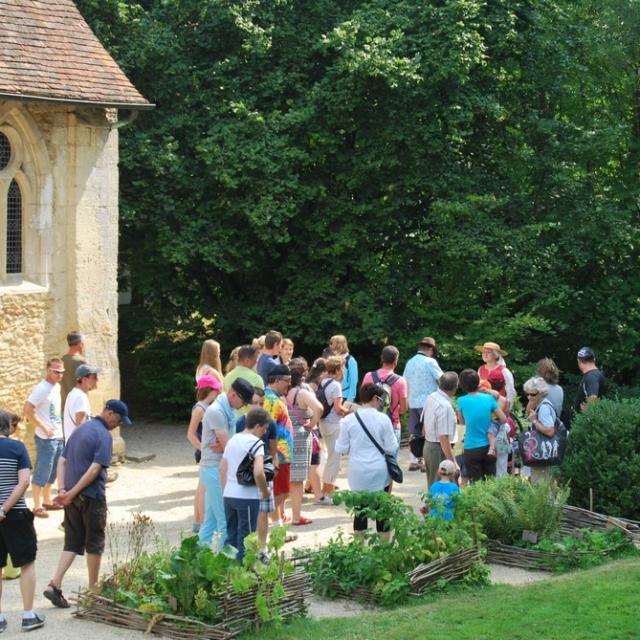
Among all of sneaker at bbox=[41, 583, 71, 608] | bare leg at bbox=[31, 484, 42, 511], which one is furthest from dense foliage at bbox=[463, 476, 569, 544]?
bare leg at bbox=[31, 484, 42, 511]

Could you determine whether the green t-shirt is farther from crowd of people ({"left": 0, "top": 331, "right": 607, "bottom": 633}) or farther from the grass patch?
the grass patch

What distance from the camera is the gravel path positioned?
957cm

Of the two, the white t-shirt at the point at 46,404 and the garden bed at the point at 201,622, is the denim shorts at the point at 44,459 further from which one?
the garden bed at the point at 201,622

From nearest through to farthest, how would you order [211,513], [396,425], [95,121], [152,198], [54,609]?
[54,609] → [211,513] → [396,425] → [95,121] → [152,198]

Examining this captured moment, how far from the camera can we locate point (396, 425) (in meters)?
14.6

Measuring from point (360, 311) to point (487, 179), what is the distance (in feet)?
11.2

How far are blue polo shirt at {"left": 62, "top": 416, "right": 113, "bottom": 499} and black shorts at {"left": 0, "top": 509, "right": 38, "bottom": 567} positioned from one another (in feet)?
1.87

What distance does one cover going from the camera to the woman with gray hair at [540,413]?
1238 centimetres

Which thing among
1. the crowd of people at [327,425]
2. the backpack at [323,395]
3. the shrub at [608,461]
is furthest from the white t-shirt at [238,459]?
the shrub at [608,461]

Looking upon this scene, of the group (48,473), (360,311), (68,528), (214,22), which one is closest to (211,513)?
(68,528)

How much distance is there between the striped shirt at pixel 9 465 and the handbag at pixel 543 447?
5.60 meters

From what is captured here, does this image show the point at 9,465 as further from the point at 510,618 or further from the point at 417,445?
the point at 417,445

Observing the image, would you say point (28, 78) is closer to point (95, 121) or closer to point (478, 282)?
point (95, 121)

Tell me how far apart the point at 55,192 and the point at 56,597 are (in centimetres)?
803
